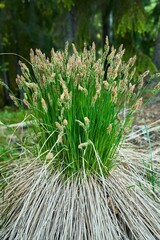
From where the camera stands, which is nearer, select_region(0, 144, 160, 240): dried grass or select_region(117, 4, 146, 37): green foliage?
select_region(0, 144, 160, 240): dried grass

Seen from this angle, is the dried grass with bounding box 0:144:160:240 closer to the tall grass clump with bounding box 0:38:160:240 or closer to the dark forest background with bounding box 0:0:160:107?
the tall grass clump with bounding box 0:38:160:240

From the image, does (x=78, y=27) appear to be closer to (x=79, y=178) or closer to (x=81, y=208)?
(x=79, y=178)

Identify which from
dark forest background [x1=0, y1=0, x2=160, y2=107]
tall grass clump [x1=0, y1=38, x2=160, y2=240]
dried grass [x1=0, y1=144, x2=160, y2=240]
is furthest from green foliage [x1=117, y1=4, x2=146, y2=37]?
dried grass [x1=0, y1=144, x2=160, y2=240]

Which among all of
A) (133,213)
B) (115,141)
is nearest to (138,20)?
(115,141)

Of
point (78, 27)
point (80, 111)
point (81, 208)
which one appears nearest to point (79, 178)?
point (81, 208)

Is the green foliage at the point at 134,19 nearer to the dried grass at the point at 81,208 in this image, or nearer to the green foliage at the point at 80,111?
the green foliage at the point at 80,111

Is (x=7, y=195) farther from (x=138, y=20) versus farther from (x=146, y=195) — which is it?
(x=138, y=20)
